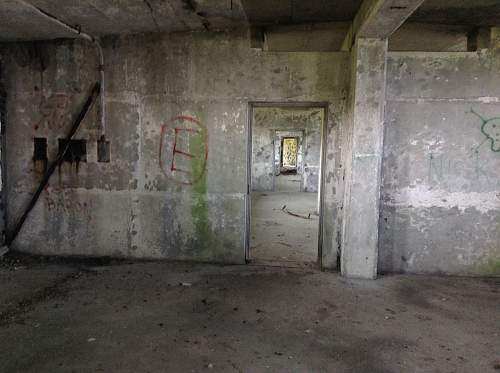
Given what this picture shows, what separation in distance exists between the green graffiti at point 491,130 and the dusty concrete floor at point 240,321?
1.44 metres

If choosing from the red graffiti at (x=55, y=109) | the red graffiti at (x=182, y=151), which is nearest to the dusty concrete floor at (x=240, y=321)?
the red graffiti at (x=182, y=151)

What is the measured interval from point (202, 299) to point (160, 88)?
241 centimetres

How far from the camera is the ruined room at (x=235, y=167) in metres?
3.04

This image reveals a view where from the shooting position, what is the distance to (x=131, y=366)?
86.2 inches

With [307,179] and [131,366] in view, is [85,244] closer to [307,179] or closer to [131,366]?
[131,366]

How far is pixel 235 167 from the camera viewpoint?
4051mm

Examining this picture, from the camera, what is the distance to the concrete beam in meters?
2.62

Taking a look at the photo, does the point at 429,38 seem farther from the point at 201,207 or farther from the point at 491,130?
the point at 201,207

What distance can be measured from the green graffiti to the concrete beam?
4.56 ft

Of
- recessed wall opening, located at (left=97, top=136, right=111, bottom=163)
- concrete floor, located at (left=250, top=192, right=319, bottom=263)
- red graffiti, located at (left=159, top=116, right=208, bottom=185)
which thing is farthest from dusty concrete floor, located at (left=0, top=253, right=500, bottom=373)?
recessed wall opening, located at (left=97, top=136, right=111, bottom=163)

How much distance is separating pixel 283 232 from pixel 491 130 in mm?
3256

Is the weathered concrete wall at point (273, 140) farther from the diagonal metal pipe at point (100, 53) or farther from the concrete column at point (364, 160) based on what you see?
the concrete column at point (364, 160)

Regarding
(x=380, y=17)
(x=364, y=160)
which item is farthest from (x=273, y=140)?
(x=380, y=17)

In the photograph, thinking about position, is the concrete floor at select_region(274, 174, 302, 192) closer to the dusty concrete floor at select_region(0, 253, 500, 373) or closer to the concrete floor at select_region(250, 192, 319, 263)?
the concrete floor at select_region(250, 192, 319, 263)
